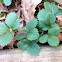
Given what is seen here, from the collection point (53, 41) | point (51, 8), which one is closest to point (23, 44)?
point (53, 41)

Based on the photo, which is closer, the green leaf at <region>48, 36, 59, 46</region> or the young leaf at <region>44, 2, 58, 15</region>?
the green leaf at <region>48, 36, 59, 46</region>

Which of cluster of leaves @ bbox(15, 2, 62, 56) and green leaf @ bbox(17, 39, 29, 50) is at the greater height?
cluster of leaves @ bbox(15, 2, 62, 56)

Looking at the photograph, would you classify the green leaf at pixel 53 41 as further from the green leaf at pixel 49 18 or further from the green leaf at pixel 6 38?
the green leaf at pixel 6 38

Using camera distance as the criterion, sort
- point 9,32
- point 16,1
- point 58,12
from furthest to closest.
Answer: point 16,1
point 58,12
point 9,32

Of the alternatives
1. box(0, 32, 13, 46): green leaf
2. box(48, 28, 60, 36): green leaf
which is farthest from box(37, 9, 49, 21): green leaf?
box(0, 32, 13, 46): green leaf

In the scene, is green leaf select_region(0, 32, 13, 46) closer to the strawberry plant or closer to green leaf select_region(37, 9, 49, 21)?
the strawberry plant

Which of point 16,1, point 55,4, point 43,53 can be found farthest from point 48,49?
point 16,1

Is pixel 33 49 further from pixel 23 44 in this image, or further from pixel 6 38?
pixel 6 38

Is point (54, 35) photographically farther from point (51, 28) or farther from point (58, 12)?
point (58, 12)
